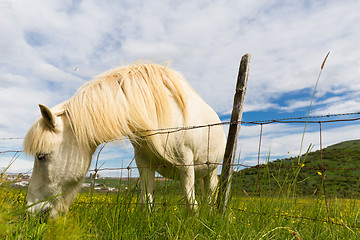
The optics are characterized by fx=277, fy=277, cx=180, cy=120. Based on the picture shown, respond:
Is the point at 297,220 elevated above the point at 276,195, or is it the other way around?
the point at 276,195

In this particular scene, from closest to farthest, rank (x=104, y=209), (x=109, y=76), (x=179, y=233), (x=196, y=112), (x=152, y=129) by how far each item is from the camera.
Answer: (x=179, y=233)
(x=104, y=209)
(x=152, y=129)
(x=109, y=76)
(x=196, y=112)

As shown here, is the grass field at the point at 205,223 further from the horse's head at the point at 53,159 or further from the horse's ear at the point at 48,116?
the horse's ear at the point at 48,116

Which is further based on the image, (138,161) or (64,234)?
(138,161)

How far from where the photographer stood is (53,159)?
2.92 meters

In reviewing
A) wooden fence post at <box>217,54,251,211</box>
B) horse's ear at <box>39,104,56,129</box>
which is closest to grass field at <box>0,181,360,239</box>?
wooden fence post at <box>217,54,251,211</box>

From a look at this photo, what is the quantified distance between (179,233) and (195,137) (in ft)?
4.86

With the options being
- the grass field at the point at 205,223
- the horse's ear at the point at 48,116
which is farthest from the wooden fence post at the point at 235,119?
the horse's ear at the point at 48,116

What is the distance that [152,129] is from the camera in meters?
3.17

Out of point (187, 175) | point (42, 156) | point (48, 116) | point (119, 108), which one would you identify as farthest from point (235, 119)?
point (42, 156)

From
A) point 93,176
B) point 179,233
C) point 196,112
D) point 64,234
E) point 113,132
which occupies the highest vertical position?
point 196,112

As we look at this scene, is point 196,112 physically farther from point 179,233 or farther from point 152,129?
point 179,233

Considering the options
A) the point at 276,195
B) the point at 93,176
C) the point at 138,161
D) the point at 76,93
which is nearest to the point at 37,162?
the point at 93,176

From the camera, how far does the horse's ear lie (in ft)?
8.83

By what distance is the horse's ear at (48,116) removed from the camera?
106 inches
